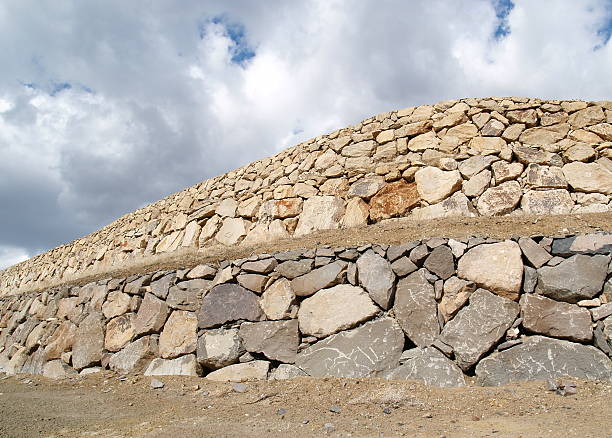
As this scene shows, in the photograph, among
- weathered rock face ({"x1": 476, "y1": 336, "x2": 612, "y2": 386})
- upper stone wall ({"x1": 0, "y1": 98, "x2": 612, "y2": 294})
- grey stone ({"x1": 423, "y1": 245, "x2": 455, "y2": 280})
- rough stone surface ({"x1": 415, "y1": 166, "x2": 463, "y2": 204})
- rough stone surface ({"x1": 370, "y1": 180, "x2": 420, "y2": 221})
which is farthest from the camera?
rough stone surface ({"x1": 370, "y1": 180, "x2": 420, "y2": 221})

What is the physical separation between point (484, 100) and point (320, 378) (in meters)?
6.55

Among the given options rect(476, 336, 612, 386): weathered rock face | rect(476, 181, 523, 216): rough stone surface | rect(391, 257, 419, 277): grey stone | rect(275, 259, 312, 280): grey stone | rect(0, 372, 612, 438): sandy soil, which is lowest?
rect(0, 372, 612, 438): sandy soil

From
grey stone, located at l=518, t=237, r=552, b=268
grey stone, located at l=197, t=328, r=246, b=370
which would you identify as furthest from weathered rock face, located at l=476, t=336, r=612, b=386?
grey stone, located at l=197, t=328, r=246, b=370

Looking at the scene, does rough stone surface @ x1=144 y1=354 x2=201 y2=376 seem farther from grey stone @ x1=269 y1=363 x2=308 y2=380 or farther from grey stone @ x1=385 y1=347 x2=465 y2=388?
grey stone @ x1=385 y1=347 x2=465 y2=388

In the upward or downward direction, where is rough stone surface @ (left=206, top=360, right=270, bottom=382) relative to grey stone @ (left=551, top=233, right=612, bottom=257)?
downward

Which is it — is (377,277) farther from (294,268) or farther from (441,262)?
(294,268)

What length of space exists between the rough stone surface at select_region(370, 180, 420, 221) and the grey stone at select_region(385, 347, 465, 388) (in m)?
3.18

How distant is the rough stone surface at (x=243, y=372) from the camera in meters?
5.16

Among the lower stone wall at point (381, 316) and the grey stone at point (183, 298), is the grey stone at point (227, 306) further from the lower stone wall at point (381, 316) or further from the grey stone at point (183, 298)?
the grey stone at point (183, 298)

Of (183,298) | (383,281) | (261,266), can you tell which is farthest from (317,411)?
(183,298)

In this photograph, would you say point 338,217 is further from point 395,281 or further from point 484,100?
point 484,100

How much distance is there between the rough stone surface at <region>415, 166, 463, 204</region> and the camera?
7.27m

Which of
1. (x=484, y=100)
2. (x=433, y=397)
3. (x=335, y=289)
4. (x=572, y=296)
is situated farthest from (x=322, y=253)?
(x=484, y=100)

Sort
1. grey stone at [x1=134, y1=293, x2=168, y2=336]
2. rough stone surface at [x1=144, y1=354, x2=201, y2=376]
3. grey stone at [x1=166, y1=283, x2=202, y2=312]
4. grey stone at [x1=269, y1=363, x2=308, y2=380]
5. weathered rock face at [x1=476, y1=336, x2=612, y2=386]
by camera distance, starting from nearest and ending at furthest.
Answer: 1. weathered rock face at [x1=476, y1=336, x2=612, y2=386]
2. grey stone at [x1=269, y1=363, x2=308, y2=380]
3. rough stone surface at [x1=144, y1=354, x2=201, y2=376]
4. grey stone at [x1=166, y1=283, x2=202, y2=312]
5. grey stone at [x1=134, y1=293, x2=168, y2=336]
